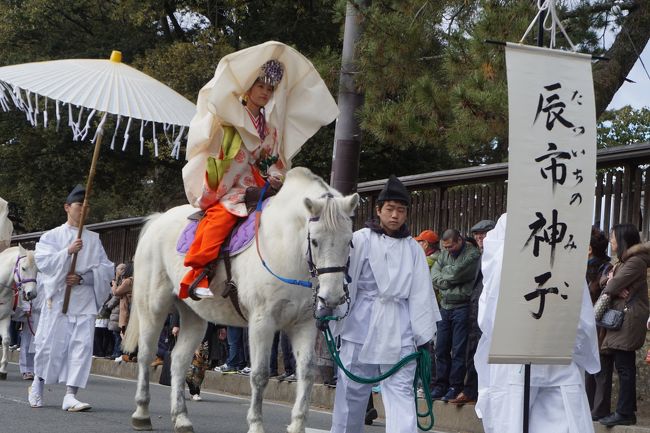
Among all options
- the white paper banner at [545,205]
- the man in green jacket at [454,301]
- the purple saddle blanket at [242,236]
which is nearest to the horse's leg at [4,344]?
the man in green jacket at [454,301]

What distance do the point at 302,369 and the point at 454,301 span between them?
3858 mm

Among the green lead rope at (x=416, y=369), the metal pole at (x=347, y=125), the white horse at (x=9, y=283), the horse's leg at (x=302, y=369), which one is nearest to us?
the green lead rope at (x=416, y=369)

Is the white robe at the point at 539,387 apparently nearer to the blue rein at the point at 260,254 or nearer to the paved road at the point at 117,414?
the blue rein at the point at 260,254

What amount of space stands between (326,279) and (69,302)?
16.0 feet

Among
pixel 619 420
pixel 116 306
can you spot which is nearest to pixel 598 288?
pixel 619 420

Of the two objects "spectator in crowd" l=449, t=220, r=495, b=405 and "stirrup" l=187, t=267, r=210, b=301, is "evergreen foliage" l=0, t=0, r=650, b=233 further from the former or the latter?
"stirrup" l=187, t=267, r=210, b=301

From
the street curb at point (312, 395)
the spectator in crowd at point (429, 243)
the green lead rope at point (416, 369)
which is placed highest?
the spectator in crowd at point (429, 243)

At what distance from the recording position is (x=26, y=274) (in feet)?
52.4

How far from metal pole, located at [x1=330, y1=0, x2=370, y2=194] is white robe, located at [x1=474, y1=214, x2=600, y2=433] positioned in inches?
246

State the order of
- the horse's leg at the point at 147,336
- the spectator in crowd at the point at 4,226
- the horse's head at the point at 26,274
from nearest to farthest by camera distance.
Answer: the horse's leg at the point at 147,336 → the horse's head at the point at 26,274 → the spectator in crowd at the point at 4,226

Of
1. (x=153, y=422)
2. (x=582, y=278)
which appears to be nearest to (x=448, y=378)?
(x=153, y=422)

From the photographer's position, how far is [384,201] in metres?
7.59

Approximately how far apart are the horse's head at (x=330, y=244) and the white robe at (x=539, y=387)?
1.13 m

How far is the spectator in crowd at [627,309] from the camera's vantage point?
32.0 feet
